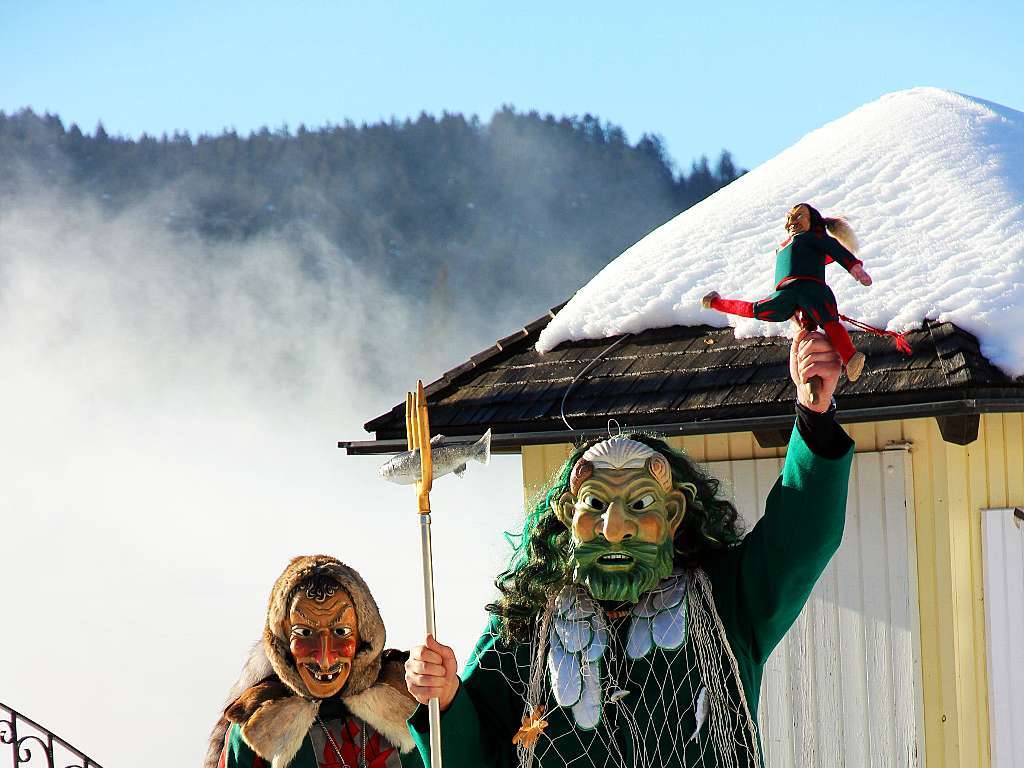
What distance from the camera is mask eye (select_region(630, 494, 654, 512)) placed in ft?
11.8

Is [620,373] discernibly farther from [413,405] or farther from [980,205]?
[413,405]

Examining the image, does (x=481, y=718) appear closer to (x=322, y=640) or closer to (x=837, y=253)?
(x=322, y=640)

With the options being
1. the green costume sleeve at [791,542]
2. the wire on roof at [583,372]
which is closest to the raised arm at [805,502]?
the green costume sleeve at [791,542]

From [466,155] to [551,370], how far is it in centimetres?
3417

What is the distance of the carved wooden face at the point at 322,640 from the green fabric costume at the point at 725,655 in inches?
34.6

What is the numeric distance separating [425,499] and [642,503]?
0.54m

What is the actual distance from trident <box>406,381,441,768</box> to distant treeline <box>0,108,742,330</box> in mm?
33346

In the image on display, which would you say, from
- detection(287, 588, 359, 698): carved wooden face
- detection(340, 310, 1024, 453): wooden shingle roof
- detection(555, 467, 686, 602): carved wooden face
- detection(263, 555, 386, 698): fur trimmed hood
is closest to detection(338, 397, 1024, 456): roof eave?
detection(340, 310, 1024, 453): wooden shingle roof

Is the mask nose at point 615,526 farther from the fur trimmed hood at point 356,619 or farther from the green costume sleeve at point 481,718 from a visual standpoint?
the fur trimmed hood at point 356,619

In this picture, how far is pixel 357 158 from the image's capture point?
39688 mm

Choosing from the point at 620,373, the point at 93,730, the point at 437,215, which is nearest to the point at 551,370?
the point at 620,373

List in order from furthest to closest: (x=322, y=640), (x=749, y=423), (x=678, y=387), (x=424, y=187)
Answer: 1. (x=424, y=187)
2. (x=678, y=387)
3. (x=749, y=423)
4. (x=322, y=640)

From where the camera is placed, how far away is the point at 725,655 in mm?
3547

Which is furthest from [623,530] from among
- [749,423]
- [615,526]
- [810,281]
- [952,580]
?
[952,580]
